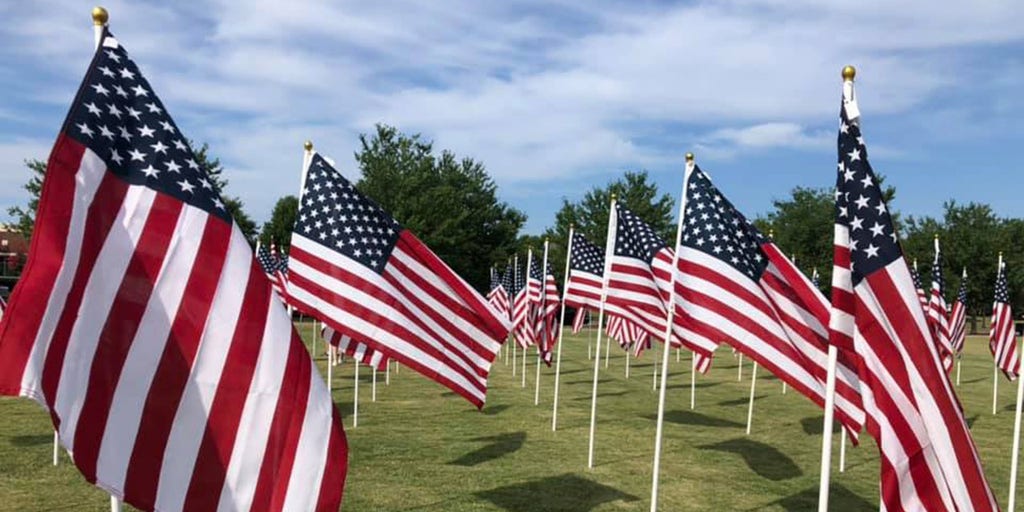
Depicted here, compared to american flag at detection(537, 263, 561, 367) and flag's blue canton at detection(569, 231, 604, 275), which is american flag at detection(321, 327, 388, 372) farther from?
american flag at detection(537, 263, 561, 367)

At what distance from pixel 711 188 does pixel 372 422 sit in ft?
38.5

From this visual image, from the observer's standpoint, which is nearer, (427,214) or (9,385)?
(9,385)

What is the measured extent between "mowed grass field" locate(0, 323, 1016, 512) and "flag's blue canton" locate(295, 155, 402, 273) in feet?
11.7

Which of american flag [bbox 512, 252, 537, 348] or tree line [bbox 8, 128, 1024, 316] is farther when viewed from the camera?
tree line [bbox 8, 128, 1024, 316]

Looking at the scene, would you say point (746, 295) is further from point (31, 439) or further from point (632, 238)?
point (31, 439)

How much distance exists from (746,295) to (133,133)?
5805 mm

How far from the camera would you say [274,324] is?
5289 millimetres

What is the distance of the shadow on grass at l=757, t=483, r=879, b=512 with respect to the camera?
1210cm

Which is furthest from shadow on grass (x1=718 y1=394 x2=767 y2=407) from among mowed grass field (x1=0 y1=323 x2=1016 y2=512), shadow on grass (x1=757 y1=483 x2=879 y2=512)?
shadow on grass (x1=757 y1=483 x2=879 y2=512)

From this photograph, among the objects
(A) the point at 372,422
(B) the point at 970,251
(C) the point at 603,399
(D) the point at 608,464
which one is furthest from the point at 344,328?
(B) the point at 970,251

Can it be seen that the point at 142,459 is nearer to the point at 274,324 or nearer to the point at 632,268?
the point at 274,324

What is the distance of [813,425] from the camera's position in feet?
67.0

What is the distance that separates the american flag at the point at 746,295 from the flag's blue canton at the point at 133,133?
5078 mm

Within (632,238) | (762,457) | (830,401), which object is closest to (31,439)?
(632,238)
